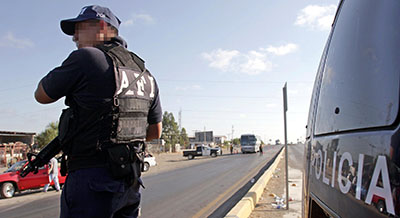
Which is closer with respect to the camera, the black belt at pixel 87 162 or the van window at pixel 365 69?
the van window at pixel 365 69

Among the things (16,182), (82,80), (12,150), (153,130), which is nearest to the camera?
(82,80)

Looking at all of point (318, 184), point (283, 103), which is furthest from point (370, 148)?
point (283, 103)

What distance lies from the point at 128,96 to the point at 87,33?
0.52 m

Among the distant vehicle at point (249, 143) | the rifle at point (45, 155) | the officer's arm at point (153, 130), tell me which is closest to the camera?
the rifle at point (45, 155)

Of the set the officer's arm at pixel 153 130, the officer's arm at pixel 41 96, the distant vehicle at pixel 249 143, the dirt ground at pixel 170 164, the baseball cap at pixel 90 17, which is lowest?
the dirt ground at pixel 170 164

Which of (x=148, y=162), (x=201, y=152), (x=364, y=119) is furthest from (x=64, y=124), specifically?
(x=201, y=152)

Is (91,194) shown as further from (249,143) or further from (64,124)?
(249,143)

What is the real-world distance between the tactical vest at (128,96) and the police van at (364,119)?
117 cm

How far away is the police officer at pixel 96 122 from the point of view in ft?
5.96

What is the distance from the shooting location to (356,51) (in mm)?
1308

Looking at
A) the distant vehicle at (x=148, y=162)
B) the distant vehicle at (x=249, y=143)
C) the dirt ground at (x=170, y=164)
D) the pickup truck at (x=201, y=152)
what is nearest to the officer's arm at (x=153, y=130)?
the dirt ground at (x=170, y=164)

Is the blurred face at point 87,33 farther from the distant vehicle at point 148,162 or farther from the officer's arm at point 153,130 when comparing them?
the distant vehicle at point 148,162

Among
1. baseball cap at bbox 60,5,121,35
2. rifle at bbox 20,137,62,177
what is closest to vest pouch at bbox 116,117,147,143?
rifle at bbox 20,137,62,177

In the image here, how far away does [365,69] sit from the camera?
3.84 ft
